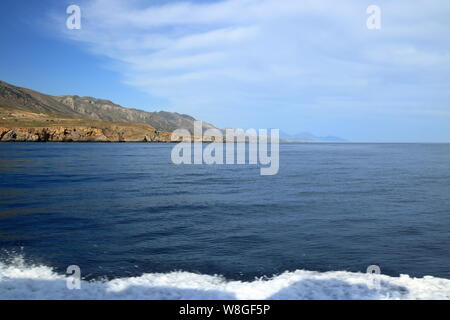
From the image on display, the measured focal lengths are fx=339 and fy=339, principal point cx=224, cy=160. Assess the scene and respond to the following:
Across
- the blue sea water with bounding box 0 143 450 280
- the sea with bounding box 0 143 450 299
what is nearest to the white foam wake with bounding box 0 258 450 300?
the sea with bounding box 0 143 450 299

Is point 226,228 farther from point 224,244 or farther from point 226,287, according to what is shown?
point 226,287

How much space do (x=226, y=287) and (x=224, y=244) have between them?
541cm

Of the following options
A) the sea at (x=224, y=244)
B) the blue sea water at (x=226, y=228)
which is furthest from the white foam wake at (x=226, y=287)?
the blue sea water at (x=226, y=228)

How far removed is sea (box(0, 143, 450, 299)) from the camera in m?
13.9

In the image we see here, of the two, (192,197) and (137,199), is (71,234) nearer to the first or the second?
(137,199)

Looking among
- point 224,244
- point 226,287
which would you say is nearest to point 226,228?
point 224,244

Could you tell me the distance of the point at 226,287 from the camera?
1398 cm

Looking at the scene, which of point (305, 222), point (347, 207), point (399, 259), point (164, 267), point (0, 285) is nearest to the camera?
point (0, 285)

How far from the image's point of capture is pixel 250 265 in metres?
16.3

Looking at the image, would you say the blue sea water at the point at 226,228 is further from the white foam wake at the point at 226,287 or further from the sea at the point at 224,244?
the white foam wake at the point at 226,287

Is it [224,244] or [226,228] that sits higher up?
[226,228]
